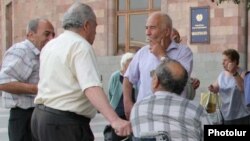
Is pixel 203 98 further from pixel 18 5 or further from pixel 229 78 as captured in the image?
pixel 18 5

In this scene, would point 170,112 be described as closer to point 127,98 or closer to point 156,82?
point 156,82

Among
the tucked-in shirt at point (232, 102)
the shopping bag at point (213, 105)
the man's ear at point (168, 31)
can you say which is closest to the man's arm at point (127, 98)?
the man's ear at point (168, 31)

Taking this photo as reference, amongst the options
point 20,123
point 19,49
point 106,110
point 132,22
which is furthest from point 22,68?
point 132,22

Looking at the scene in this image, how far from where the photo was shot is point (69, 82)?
377 centimetres

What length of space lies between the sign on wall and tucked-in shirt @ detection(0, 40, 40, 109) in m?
10.6

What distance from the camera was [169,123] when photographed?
3373mm

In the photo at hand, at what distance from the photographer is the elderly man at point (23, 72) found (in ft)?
15.8

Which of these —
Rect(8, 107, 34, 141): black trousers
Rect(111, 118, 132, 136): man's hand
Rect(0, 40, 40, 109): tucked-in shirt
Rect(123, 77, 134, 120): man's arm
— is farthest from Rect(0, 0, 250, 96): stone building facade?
Rect(111, 118, 132, 136): man's hand

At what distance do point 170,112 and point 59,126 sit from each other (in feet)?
2.75

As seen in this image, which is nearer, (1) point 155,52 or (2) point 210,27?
(1) point 155,52

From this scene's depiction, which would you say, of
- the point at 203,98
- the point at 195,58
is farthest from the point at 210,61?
the point at 203,98

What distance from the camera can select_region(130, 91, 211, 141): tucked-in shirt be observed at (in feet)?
11.0

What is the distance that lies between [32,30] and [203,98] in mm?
2705

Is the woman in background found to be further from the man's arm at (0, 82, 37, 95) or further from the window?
the window
